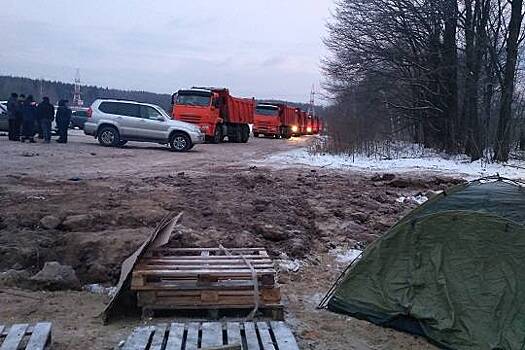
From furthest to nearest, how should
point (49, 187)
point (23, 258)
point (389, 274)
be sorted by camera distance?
point (49, 187), point (23, 258), point (389, 274)

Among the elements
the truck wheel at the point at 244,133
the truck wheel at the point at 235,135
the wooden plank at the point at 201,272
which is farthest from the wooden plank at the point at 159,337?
the truck wheel at the point at 244,133

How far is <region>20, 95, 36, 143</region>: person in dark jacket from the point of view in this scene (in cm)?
2206

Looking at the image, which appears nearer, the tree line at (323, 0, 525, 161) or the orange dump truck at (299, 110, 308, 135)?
the tree line at (323, 0, 525, 161)

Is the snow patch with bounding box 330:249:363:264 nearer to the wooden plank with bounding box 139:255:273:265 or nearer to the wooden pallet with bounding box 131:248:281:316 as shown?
the wooden plank with bounding box 139:255:273:265

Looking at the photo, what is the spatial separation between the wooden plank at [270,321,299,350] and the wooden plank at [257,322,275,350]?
55 millimetres

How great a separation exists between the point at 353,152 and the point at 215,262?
19.8 m

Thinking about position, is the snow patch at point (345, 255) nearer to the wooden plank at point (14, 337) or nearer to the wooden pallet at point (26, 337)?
the wooden pallet at point (26, 337)

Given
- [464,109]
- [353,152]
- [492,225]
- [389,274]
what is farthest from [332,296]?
[464,109]

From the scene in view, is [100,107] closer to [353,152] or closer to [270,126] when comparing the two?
[353,152]

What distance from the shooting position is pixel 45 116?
22.8 m

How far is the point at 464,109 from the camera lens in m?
27.1

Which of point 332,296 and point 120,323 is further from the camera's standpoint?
point 332,296

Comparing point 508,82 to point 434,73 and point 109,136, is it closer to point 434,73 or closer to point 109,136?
point 434,73

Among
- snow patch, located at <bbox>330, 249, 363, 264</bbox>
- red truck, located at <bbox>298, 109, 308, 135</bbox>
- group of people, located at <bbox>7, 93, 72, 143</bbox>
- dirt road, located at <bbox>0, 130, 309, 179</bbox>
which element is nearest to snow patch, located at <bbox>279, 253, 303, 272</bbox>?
snow patch, located at <bbox>330, 249, 363, 264</bbox>
